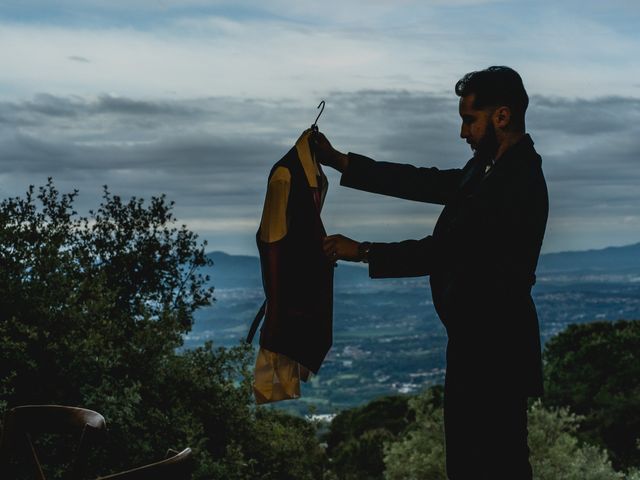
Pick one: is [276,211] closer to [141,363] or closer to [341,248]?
[341,248]

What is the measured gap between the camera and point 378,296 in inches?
3137

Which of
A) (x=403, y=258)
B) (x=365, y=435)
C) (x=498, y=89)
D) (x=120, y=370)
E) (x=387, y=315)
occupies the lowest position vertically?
(x=387, y=315)

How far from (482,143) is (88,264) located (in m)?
5.79

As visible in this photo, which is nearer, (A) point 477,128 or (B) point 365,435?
(A) point 477,128

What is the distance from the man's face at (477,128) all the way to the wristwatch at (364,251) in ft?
2.14

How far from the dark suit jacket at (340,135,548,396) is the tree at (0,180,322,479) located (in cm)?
391

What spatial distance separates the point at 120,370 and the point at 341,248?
183 inches

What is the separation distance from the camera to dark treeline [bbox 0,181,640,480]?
8.02m

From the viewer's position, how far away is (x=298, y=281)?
4898 millimetres

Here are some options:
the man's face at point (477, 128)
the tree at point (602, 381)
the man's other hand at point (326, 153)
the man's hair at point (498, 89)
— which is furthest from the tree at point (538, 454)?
the man's hair at point (498, 89)

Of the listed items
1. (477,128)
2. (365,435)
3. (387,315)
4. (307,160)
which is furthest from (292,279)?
(387,315)

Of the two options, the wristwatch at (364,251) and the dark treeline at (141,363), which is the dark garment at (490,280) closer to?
the wristwatch at (364,251)

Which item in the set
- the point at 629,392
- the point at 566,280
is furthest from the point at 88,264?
the point at 566,280

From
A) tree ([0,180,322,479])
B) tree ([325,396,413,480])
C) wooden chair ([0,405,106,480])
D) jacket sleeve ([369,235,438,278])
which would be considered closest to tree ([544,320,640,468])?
tree ([325,396,413,480])
